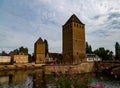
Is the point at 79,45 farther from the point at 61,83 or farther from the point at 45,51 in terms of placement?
the point at 61,83

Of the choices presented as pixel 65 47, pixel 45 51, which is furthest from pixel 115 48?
pixel 45 51

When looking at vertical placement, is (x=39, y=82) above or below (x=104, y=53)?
below

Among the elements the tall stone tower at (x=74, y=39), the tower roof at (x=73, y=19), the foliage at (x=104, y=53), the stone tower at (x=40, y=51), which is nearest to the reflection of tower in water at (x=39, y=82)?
the tall stone tower at (x=74, y=39)

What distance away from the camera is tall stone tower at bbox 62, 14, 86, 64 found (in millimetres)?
59425

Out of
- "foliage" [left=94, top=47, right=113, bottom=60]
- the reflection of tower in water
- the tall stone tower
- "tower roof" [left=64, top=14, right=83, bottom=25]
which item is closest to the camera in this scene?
the reflection of tower in water

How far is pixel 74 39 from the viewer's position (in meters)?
60.1

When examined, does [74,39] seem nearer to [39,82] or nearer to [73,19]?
[73,19]

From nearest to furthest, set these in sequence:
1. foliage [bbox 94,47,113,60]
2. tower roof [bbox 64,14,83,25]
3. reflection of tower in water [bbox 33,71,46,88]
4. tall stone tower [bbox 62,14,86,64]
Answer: reflection of tower in water [bbox 33,71,46,88]
tall stone tower [bbox 62,14,86,64]
tower roof [bbox 64,14,83,25]
foliage [bbox 94,47,113,60]

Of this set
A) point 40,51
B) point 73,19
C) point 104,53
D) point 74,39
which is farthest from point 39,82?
point 104,53

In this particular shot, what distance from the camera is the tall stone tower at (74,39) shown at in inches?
2340

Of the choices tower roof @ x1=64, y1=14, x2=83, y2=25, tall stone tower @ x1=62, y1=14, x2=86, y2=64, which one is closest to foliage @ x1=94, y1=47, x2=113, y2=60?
tall stone tower @ x1=62, y1=14, x2=86, y2=64

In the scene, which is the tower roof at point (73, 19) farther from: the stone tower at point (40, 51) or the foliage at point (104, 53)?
the foliage at point (104, 53)

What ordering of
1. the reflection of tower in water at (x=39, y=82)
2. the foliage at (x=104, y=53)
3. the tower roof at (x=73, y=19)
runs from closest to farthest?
1. the reflection of tower in water at (x=39, y=82)
2. the tower roof at (x=73, y=19)
3. the foliage at (x=104, y=53)

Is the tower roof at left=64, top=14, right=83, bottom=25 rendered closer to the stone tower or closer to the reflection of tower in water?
the stone tower
